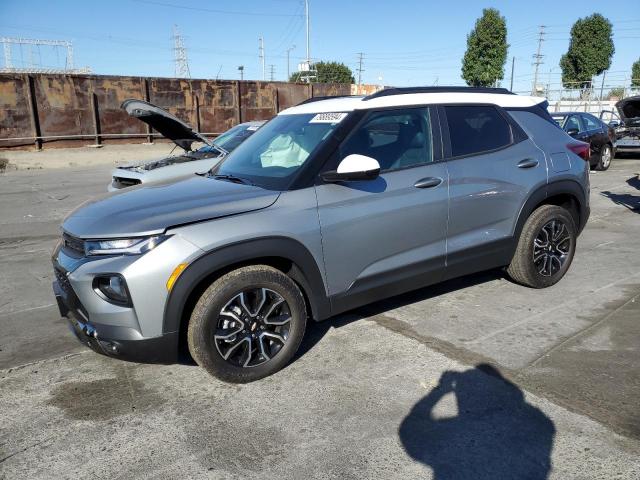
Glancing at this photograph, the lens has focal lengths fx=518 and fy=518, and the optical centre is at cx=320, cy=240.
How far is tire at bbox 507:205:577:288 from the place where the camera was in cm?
461

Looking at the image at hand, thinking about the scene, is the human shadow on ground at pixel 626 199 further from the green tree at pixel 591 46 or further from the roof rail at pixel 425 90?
the green tree at pixel 591 46

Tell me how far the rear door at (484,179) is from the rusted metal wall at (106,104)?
59.6 ft

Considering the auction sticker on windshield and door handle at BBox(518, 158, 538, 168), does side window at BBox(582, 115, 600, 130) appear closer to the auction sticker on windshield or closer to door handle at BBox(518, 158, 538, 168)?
door handle at BBox(518, 158, 538, 168)

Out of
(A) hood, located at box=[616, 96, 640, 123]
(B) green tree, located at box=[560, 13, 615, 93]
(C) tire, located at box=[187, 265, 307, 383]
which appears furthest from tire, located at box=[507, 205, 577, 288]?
(B) green tree, located at box=[560, 13, 615, 93]

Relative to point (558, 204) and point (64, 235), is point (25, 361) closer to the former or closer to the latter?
point (64, 235)

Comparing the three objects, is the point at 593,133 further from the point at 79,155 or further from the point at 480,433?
the point at 79,155

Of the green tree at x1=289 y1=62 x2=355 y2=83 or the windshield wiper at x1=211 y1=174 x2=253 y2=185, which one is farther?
the green tree at x1=289 y1=62 x2=355 y2=83

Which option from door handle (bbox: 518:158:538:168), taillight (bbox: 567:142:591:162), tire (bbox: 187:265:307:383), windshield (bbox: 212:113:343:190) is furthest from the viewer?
taillight (bbox: 567:142:591:162)

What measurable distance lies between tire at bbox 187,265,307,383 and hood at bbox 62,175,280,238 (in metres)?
0.41

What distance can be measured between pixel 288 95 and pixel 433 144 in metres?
21.2

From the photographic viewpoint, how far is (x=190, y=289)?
2955 millimetres

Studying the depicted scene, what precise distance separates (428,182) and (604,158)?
11.9 m

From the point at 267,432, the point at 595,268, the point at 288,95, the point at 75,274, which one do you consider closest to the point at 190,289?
the point at 75,274

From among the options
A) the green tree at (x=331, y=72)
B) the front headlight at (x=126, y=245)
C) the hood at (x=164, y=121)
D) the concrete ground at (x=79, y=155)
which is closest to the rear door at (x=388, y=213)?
the front headlight at (x=126, y=245)
